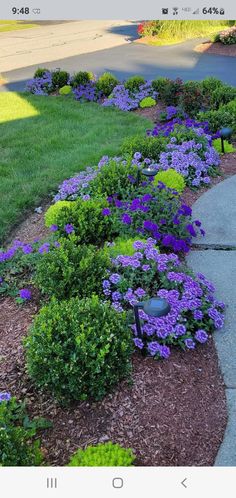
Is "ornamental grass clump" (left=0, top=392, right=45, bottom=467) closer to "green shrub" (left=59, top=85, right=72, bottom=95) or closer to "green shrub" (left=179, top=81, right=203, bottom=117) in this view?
"green shrub" (left=179, top=81, right=203, bottom=117)

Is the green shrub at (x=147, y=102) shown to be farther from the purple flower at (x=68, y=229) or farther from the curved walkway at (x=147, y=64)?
the purple flower at (x=68, y=229)

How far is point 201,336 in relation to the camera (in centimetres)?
369

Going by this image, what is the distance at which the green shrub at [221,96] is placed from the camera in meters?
9.00

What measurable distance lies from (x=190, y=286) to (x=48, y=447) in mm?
Answer: 1635

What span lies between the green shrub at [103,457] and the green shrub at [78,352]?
0.42 metres

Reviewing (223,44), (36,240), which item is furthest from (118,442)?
(223,44)

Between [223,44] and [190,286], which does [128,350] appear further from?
[223,44]

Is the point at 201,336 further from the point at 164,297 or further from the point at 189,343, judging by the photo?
the point at 164,297

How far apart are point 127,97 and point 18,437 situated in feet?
29.6

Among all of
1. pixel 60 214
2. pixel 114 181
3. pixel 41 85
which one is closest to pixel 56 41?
pixel 41 85

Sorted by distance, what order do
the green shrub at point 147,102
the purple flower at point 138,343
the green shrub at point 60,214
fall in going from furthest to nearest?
the green shrub at point 147,102 < the green shrub at point 60,214 < the purple flower at point 138,343

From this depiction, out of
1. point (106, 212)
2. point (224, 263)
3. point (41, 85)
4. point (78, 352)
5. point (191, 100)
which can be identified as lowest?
point (224, 263)

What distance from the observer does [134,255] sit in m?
4.23
